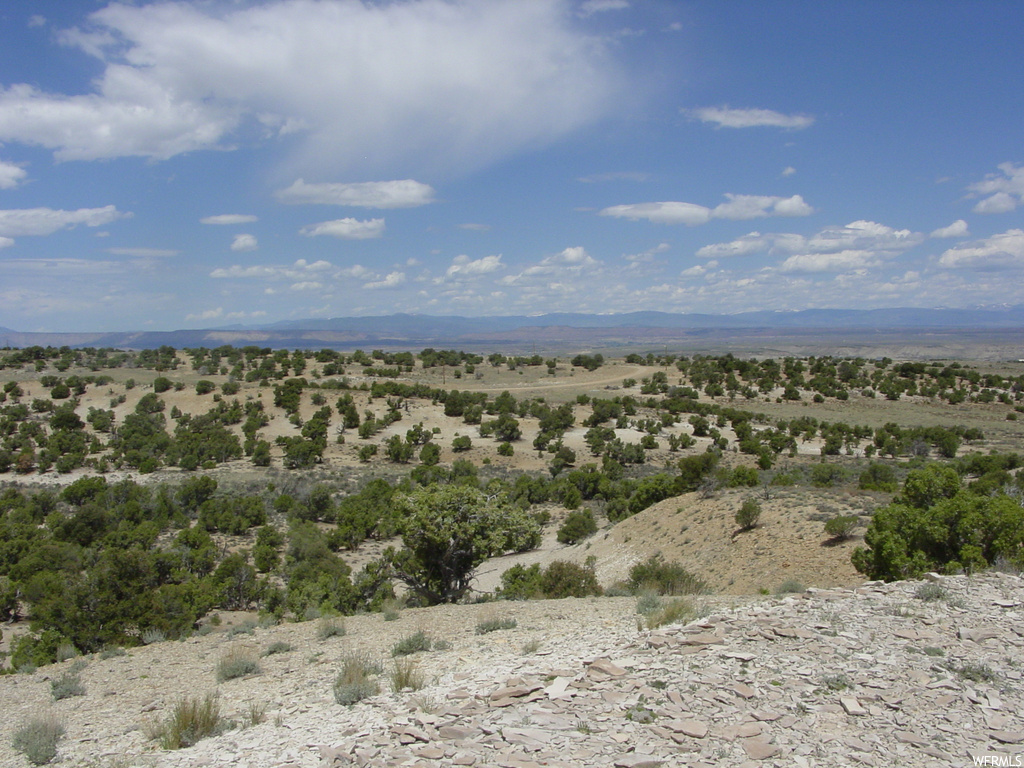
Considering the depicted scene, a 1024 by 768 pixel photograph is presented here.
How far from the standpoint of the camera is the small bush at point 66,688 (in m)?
9.28

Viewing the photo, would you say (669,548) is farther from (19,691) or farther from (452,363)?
(452,363)

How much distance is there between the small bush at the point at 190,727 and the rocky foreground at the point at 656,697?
0.15m

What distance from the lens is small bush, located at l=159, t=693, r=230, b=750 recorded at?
268 inches

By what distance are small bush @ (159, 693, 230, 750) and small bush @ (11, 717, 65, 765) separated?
117cm

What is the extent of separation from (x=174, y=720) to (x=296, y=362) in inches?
3046

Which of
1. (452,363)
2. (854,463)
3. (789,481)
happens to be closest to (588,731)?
(789,481)

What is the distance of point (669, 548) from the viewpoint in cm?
2181

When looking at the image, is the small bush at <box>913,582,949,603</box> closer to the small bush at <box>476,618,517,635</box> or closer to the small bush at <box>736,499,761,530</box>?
the small bush at <box>476,618,517,635</box>

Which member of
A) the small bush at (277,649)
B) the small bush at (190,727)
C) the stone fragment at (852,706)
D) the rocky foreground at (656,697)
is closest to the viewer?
the rocky foreground at (656,697)

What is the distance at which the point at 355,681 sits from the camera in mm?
7918

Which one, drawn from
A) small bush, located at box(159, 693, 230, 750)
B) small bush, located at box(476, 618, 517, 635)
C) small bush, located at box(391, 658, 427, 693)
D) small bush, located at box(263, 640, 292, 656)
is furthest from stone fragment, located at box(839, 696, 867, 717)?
small bush, located at box(263, 640, 292, 656)

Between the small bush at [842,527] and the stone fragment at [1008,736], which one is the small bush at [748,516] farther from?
the stone fragment at [1008,736]

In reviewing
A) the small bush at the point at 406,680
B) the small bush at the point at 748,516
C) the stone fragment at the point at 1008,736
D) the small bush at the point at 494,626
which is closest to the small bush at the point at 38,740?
the small bush at the point at 406,680

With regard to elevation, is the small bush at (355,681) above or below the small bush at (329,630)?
above
